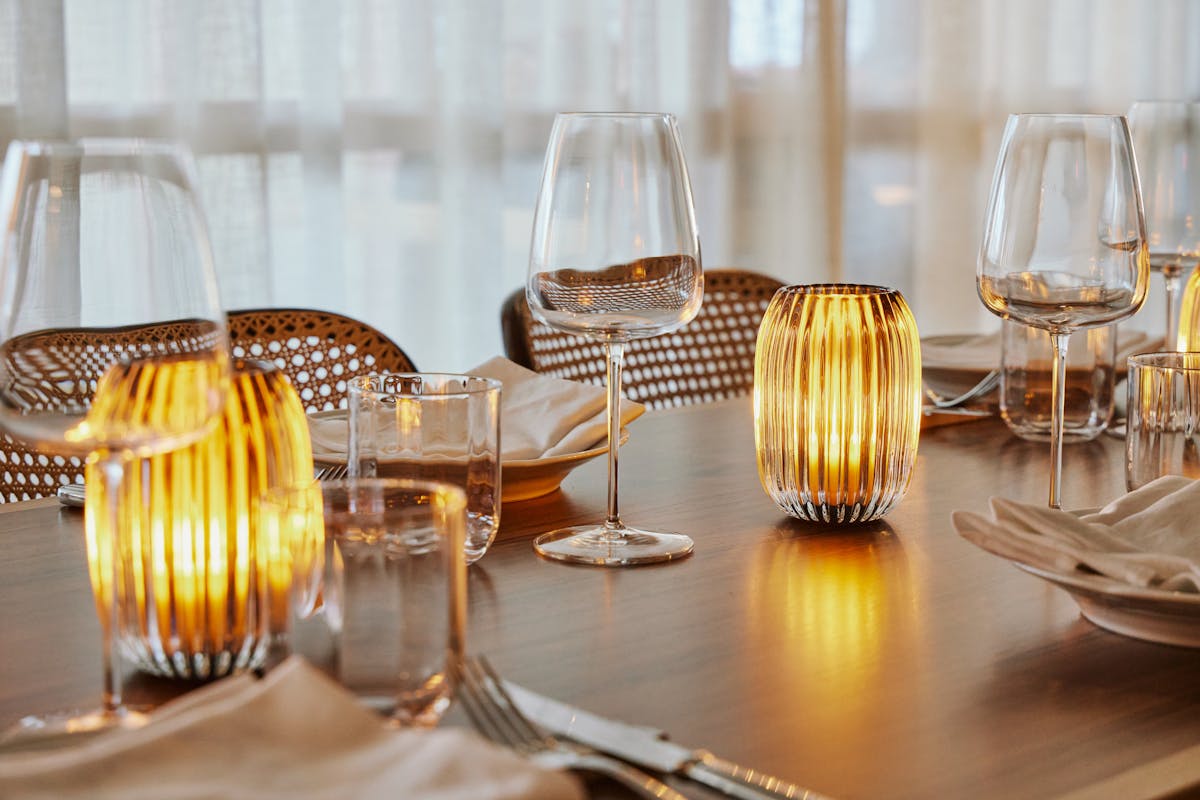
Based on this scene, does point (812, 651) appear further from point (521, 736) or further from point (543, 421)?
point (543, 421)

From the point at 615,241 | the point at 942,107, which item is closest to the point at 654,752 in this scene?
the point at 615,241

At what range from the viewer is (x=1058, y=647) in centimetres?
78

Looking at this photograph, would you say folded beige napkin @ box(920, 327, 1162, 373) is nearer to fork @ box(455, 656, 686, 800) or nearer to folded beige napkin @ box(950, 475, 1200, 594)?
folded beige napkin @ box(950, 475, 1200, 594)

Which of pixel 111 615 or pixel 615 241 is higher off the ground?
pixel 615 241

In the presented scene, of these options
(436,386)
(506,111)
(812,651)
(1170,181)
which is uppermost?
(506,111)

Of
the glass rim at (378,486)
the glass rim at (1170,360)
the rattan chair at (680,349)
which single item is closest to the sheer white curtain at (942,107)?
the rattan chair at (680,349)

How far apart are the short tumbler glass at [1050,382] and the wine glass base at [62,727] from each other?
2.93 ft

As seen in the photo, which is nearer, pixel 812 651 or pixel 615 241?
pixel 812 651

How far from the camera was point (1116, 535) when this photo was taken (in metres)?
0.86

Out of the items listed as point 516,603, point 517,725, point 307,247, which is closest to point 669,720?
point 517,725

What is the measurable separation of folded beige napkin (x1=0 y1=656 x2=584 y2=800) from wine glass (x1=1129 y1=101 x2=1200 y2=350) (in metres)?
1.08

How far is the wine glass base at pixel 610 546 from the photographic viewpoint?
926 mm

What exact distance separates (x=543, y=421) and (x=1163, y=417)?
0.44 meters

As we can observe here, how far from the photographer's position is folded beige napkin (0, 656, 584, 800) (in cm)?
51
